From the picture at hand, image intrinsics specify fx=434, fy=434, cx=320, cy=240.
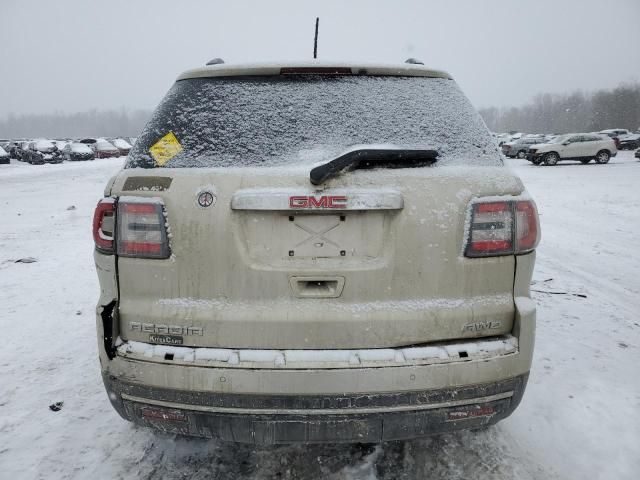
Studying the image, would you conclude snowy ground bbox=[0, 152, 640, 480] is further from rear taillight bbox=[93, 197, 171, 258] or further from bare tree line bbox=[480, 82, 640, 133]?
bare tree line bbox=[480, 82, 640, 133]

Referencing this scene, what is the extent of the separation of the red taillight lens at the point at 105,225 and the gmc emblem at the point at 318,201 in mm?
813

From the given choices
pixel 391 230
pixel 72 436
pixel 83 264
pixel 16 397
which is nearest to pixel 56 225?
pixel 83 264

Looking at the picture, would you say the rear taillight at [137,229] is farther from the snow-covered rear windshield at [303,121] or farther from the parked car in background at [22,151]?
the parked car in background at [22,151]

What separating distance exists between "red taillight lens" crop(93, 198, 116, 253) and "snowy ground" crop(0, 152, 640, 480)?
47.0 inches

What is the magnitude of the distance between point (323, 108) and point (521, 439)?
7.04 ft

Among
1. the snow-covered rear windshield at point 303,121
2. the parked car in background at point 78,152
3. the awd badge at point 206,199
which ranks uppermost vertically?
the snow-covered rear windshield at point 303,121

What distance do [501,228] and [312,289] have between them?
86 cm

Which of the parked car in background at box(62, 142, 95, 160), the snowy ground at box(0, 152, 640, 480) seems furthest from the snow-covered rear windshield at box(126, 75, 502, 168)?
the parked car in background at box(62, 142, 95, 160)

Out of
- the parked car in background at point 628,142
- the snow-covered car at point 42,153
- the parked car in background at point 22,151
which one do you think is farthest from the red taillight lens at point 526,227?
the parked car in background at point 628,142

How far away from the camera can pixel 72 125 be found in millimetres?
148375

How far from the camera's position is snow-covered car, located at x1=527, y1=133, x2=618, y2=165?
85.6 ft

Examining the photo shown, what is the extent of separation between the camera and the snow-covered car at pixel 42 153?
32747 millimetres

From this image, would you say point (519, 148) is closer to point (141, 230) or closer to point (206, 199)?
point (206, 199)

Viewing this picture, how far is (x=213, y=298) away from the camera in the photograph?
1.81m
